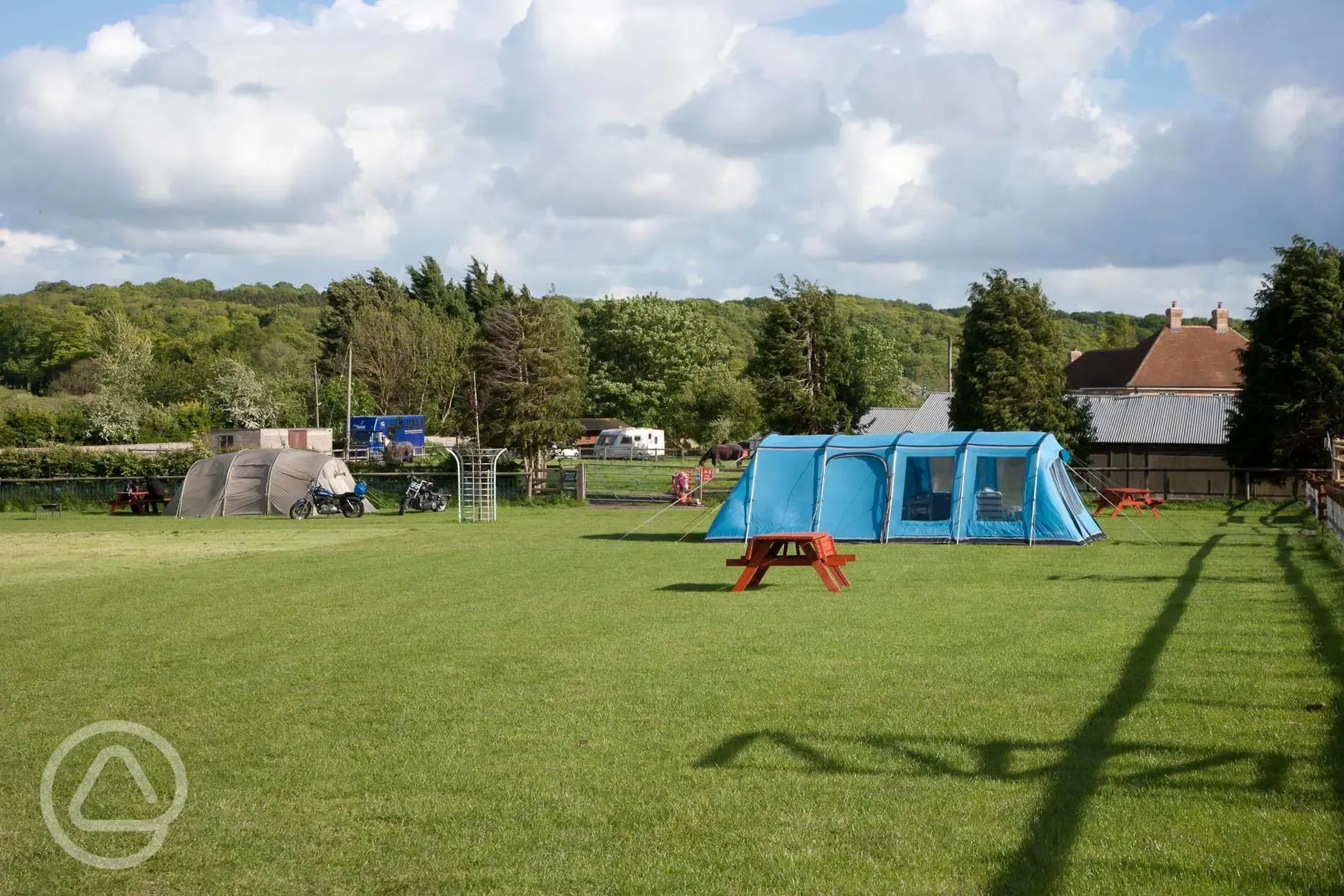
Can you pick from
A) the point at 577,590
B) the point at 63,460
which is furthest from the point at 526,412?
the point at 577,590

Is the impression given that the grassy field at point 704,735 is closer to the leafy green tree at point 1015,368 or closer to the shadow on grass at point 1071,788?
the shadow on grass at point 1071,788

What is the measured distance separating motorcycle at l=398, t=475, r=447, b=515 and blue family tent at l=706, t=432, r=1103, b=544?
48.6 ft

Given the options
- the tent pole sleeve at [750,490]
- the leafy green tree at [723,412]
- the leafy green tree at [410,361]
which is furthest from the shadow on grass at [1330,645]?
the leafy green tree at [723,412]

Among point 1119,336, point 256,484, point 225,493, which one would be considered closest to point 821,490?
point 256,484

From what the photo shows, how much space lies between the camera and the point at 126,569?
59.8ft

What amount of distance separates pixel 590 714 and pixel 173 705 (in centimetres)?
274

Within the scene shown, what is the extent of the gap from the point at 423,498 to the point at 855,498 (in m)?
16.5

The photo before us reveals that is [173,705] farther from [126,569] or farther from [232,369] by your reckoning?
[232,369]

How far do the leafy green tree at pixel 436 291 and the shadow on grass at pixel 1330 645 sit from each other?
212 feet

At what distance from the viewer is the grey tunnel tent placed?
33.6 metres

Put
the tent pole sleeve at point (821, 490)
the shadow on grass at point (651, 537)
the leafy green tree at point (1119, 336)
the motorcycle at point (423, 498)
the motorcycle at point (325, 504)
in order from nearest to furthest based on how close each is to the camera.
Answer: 1. the tent pole sleeve at point (821, 490)
2. the shadow on grass at point (651, 537)
3. the motorcycle at point (325, 504)
4. the motorcycle at point (423, 498)
5. the leafy green tree at point (1119, 336)

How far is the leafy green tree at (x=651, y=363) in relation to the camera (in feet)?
265

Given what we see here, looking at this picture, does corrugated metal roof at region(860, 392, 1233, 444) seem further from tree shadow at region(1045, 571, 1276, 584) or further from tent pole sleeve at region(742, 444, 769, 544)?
tree shadow at region(1045, 571, 1276, 584)

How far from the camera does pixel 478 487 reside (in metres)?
32.8
